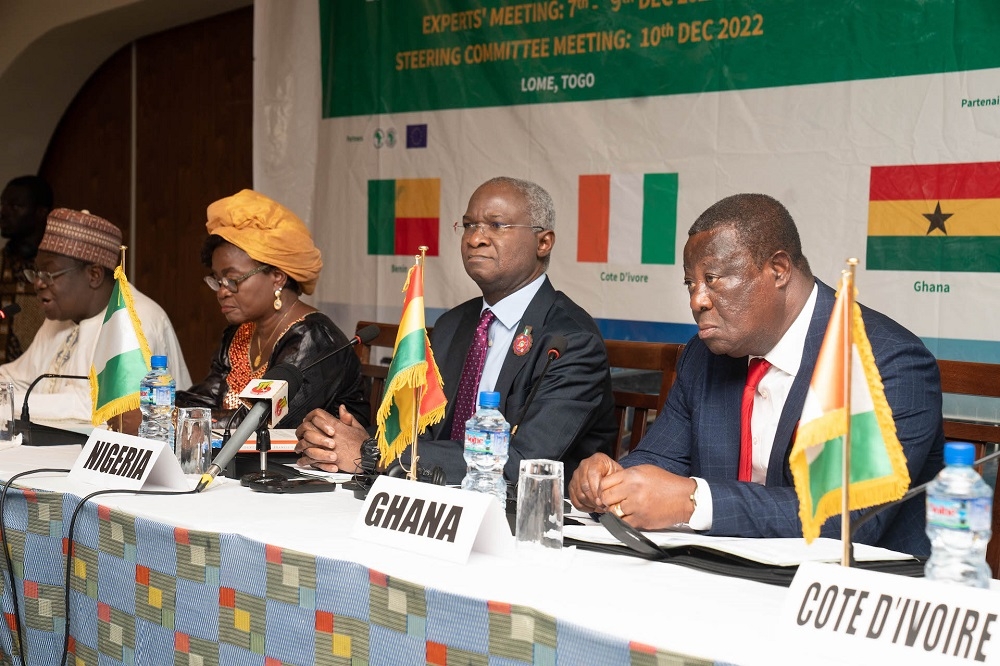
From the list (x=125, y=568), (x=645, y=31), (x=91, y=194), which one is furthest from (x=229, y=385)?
(x=91, y=194)

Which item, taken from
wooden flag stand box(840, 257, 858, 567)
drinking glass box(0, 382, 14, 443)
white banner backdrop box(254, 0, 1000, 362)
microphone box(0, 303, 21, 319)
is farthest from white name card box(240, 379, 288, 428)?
white banner backdrop box(254, 0, 1000, 362)

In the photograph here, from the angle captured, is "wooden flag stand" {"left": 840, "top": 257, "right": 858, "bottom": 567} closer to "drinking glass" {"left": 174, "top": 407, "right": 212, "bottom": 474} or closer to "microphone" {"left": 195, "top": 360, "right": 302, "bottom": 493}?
"microphone" {"left": 195, "top": 360, "right": 302, "bottom": 493}

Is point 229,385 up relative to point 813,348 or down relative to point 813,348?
down

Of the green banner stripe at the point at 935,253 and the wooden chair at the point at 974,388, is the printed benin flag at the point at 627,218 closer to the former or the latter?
the green banner stripe at the point at 935,253

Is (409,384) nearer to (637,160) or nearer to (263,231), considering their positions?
(263,231)

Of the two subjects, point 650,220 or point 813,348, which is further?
point 650,220

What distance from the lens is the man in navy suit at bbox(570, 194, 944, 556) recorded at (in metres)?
1.84

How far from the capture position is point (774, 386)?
2139 millimetres

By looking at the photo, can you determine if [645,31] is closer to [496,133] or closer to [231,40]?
[496,133]

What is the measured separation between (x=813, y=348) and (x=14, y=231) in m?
4.59

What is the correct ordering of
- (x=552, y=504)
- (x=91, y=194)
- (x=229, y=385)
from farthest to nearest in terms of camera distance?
1. (x=91, y=194)
2. (x=229, y=385)
3. (x=552, y=504)

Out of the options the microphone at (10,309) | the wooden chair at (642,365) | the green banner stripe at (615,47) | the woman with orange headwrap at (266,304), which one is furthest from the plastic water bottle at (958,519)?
the microphone at (10,309)

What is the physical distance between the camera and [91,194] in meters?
6.42

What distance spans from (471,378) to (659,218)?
1008 mm
